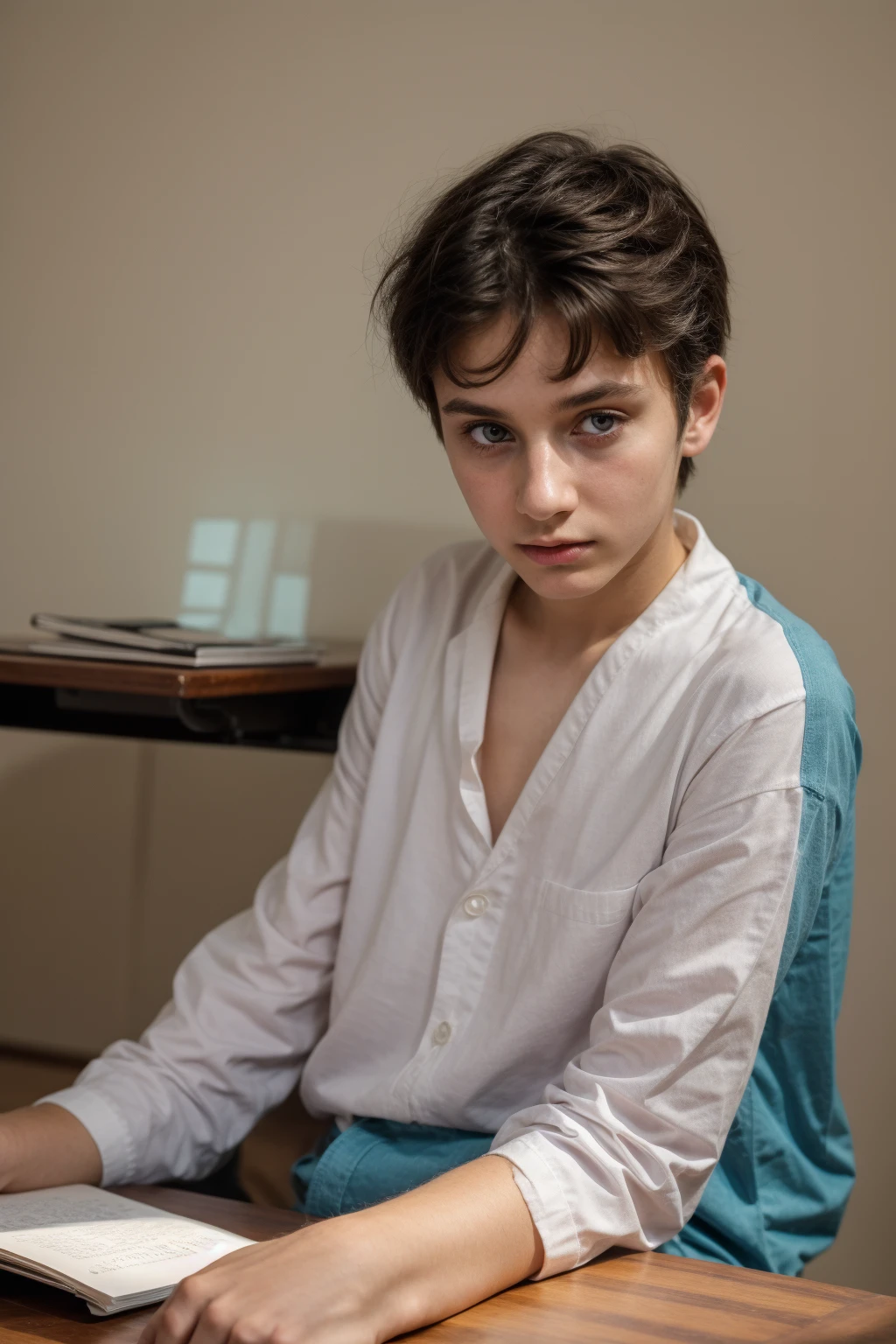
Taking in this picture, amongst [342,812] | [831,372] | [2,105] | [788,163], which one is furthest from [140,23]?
[342,812]

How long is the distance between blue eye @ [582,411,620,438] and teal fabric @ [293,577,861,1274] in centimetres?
22

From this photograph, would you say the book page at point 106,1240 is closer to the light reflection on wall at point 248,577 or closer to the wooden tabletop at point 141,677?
the wooden tabletop at point 141,677

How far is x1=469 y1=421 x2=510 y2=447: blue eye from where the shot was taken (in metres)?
1.10

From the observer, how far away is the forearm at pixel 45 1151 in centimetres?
104

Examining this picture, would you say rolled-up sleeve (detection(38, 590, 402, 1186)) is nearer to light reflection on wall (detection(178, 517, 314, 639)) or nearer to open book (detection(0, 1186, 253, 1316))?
open book (detection(0, 1186, 253, 1316))

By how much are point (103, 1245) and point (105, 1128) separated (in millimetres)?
227

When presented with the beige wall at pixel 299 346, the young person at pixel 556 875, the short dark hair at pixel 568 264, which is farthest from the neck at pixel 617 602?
the beige wall at pixel 299 346

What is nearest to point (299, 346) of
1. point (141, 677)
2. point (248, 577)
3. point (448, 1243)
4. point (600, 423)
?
point (248, 577)

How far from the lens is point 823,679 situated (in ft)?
3.51

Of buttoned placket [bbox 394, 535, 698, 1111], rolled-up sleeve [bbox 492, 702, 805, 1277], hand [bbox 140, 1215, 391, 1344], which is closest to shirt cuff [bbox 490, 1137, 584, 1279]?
rolled-up sleeve [bbox 492, 702, 805, 1277]

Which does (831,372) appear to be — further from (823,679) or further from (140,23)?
(140,23)

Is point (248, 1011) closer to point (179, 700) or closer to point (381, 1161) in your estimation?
point (381, 1161)

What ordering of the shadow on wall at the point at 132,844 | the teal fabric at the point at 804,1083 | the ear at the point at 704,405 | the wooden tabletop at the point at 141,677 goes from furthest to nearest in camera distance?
the shadow on wall at the point at 132,844
the wooden tabletop at the point at 141,677
the ear at the point at 704,405
the teal fabric at the point at 804,1083

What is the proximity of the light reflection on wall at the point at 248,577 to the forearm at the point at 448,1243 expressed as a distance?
1105 millimetres
